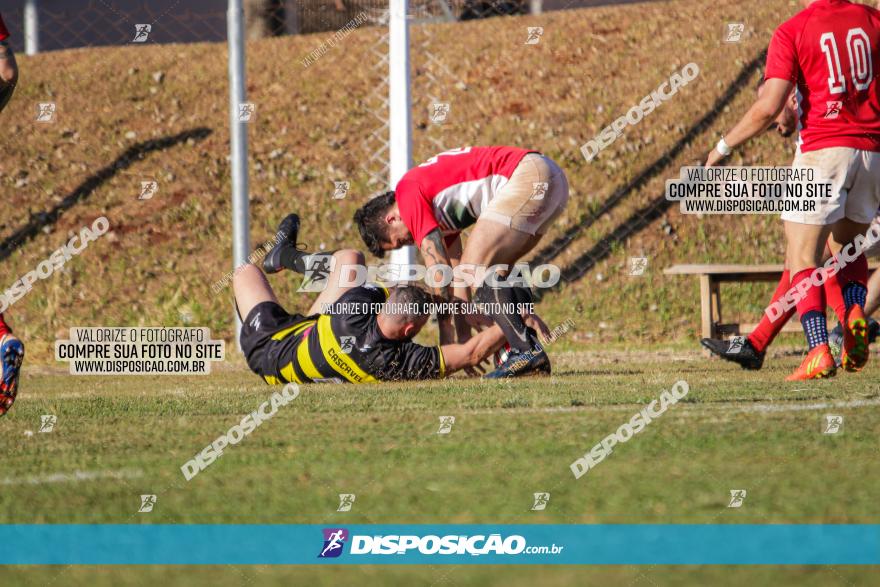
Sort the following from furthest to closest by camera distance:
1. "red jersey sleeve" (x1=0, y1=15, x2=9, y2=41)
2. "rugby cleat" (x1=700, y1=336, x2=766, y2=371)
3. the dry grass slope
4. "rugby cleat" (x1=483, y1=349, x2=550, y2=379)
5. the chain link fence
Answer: the chain link fence, the dry grass slope, "rugby cleat" (x1=700, y1=336, x2=766, y2=371), "rugby cleat" (x1=483, y1=349, x2=550, y2=379), "red jersey sleeve" (x1=0, y1=15, x2=9, y2=41)

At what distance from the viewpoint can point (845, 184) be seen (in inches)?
265

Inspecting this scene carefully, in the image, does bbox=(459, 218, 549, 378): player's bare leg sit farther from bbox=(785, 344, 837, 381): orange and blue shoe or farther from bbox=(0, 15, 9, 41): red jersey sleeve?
bbox=(0, 15, 9, 41): red jersey sleeve

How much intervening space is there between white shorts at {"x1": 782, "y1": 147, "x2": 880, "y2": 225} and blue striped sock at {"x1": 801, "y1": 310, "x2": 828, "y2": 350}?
1.66 ft

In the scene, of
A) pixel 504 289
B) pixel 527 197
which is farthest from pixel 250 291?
pixel 527 197

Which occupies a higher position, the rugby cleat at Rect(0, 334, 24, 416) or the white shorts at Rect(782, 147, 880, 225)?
the white shorts at Rect(782, 147, 880, 225)

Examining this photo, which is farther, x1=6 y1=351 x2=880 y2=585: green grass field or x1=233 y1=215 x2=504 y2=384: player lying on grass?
x1=233 y1=215 x2=504 y2=384: player lying on grass

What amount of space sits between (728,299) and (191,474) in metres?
8.62

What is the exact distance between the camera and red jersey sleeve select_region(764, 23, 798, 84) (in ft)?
22.2

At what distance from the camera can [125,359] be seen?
980cm

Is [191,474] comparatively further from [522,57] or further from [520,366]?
[522,57]

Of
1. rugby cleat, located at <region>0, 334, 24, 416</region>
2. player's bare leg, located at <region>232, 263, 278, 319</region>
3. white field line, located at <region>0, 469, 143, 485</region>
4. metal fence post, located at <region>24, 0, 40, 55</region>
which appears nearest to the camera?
white field line, located at <region>0, 469, 143, 485</region>

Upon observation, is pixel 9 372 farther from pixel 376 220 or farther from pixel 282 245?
pixel 282 245

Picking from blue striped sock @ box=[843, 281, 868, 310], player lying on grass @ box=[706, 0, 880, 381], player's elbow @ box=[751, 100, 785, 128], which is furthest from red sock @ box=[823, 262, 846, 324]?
player's elbow @ box=[751, 100, 785, 128]

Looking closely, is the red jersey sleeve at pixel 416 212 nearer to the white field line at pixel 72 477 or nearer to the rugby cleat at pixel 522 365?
the rugby cleat at pixel 522 365
